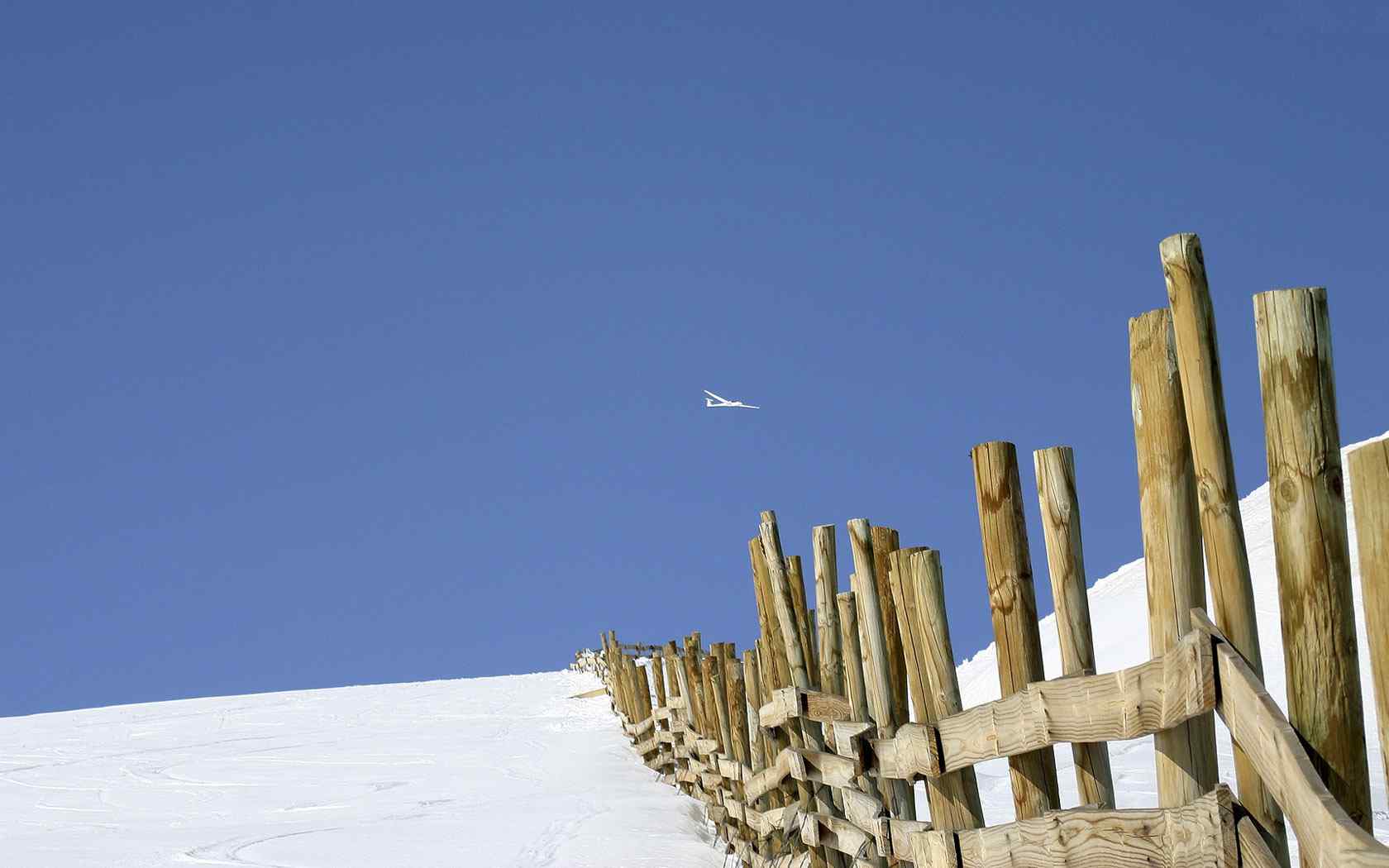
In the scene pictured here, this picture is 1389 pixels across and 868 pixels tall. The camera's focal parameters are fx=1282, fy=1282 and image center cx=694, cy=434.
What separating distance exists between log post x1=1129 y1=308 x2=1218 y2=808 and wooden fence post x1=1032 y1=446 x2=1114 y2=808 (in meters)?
0.35

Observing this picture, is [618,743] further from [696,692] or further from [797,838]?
[797,838]

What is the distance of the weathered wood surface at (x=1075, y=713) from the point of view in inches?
124

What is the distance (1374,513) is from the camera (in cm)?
263

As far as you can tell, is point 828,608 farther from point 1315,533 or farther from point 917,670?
point 1315,533

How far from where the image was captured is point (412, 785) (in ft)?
40.3

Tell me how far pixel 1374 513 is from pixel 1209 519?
1.94 ft

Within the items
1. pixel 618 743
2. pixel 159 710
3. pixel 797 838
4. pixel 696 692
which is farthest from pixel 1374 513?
pixel 159 710

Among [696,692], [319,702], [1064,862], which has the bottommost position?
[1064,862]

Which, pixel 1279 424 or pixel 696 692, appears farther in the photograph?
pixel 696 692

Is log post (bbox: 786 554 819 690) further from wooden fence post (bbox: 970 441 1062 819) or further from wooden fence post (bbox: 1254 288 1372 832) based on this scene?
wooden fence post (bbox: 1254 288 1372 832)

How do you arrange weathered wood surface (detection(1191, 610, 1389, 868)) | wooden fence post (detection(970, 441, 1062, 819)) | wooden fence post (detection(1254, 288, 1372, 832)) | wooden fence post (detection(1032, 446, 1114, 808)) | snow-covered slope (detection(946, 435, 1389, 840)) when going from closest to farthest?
1. weathered wood surface (detection(1191, 610, 1389, 868))
2. wooden fence post (detection(1254, 288, 1372, 832))
3. wooden fence post (detection(1032, 446, 1114, 808))
4. wooden fence post (detection(970, 441, 1062, 819))
5. snow-covered slope (detection(946, 435, 1389, 840))

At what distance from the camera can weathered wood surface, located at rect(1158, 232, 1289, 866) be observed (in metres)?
3.14

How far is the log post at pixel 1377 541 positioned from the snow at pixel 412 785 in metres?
4.87

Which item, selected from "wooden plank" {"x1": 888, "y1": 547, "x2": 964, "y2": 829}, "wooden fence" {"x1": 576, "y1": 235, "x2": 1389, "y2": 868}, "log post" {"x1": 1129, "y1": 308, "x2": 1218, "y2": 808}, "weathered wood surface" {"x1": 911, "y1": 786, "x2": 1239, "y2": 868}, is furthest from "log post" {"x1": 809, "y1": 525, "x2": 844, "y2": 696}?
"log post" {"x1": 1129, "y1": 308, "x2": 1218, "y2": 808}
